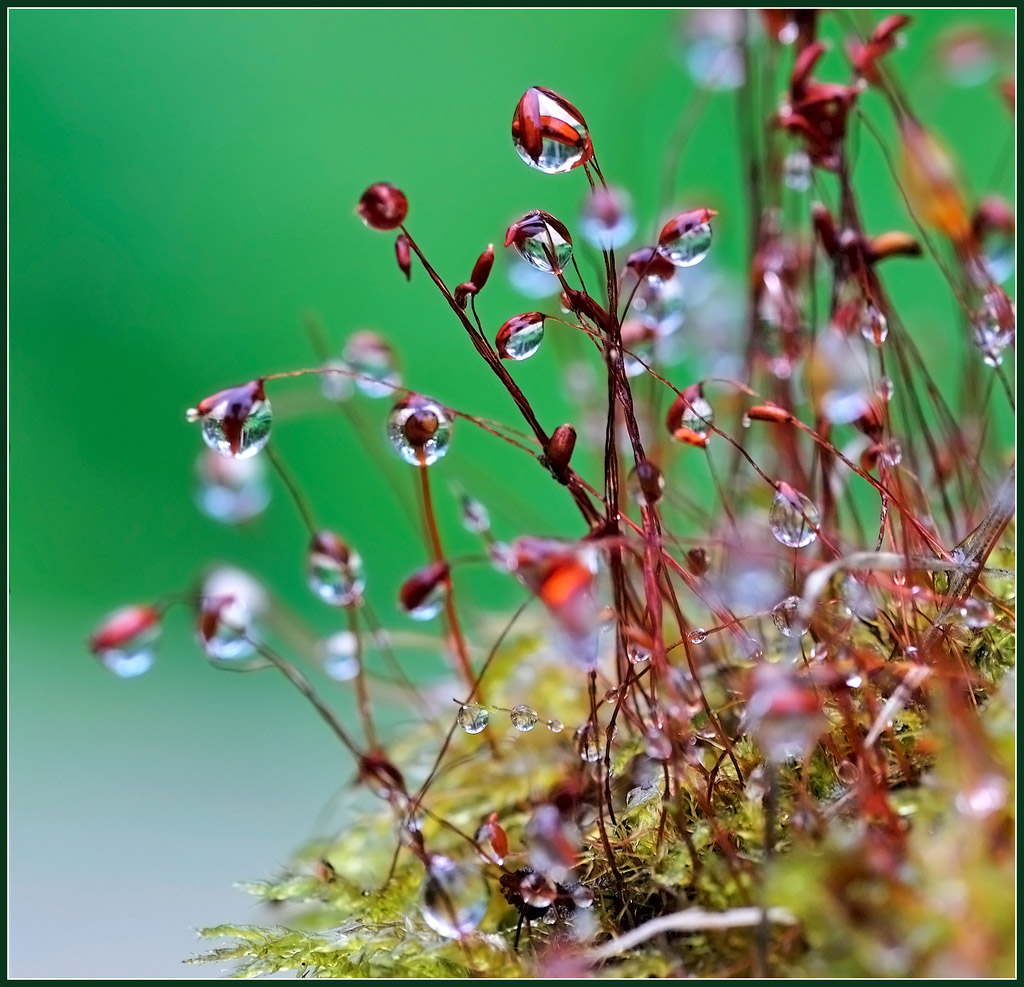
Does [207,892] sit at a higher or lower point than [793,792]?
higher

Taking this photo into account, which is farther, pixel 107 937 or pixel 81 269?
pixel 81 269

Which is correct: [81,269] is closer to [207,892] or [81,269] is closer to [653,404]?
[207,892]

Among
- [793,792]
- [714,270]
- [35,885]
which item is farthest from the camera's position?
[35,885]

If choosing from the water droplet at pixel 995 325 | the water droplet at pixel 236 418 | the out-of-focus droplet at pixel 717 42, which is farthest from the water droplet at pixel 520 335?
the out-of-focus droplet at pixel 717 42

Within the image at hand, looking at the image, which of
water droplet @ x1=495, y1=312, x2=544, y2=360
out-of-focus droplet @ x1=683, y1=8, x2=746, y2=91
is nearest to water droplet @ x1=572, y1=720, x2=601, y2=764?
water droplet @ x1=495, y1=312, x2=544, y2=360

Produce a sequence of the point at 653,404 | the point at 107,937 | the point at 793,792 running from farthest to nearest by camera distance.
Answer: the point at 107,937, the point at 653,404, the point at 793,792

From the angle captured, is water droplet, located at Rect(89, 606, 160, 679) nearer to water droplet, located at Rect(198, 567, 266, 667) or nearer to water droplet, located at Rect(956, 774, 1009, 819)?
water droplet, located at Rect(198, 567, 266, 667)

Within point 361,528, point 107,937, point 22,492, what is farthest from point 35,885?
point 361,528
